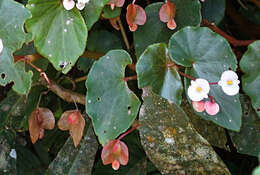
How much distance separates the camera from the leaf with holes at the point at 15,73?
736 mm

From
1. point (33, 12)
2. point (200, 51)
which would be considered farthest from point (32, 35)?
point (200, 51)

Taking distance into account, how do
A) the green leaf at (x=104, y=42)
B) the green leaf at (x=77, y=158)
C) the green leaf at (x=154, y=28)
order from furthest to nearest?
the green leaf at (x=104, y=42)
the green leaf at (x=77, y=158)
the green leaf at (x=154, y=28)

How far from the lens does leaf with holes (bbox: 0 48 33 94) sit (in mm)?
736

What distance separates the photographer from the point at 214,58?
2.38ft

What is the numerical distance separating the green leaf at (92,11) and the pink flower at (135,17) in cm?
6

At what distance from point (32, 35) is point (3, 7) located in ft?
0.25

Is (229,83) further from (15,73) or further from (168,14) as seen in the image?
(15,73)

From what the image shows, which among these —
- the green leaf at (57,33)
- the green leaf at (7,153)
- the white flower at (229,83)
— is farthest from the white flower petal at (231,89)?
the green leaf at (7,153)

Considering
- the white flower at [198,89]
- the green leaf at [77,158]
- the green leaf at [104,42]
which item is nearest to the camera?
the white flower at [198,89]

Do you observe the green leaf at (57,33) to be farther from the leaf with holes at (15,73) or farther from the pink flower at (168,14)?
the pink flower at (168,14)

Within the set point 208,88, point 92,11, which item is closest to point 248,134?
point 208,88

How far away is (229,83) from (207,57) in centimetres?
8

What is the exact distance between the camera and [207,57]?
73 centimetres

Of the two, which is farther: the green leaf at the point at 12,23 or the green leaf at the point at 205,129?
the green leaf at the point at 205,129
